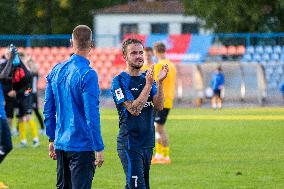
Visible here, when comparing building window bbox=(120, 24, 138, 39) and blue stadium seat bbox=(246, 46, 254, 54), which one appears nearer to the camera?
blue stadium seat bbox=(246, 46, 254, 54)

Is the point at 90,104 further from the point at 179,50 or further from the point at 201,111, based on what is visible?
the point at 179,50

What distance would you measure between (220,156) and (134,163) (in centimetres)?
909

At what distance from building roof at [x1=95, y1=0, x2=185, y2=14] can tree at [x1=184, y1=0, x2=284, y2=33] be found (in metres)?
13.7

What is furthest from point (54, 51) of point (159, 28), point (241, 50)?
point (159, 28)

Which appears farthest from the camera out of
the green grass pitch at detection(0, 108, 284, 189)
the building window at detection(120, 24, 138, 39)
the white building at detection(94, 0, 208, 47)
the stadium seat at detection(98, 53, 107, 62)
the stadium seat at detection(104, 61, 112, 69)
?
the white building at detection(94, 0, 208, 47)

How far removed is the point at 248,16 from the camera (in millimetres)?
50719

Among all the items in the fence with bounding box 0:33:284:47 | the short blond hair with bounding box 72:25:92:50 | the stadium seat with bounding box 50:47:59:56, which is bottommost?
Answer: the short blond hair with bounding box 72:25:92:50

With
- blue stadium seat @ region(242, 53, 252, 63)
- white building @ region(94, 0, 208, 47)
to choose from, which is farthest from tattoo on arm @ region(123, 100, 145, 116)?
white building @ region(94, 0, 208, 47)

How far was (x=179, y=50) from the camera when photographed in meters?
46.2

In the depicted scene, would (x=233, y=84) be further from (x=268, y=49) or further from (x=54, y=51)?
(x=54, y=51)

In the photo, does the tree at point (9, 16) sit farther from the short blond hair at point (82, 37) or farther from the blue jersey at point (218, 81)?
the short blond hair at point (82, 37)

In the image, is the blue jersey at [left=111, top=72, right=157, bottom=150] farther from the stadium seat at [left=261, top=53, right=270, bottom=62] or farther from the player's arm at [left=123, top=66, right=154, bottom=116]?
the stadium seat at [left=261, top=53, right=270, bottom=62]

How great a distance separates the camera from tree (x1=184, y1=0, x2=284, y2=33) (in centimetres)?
4934

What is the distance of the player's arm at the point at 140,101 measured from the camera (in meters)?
10.3
